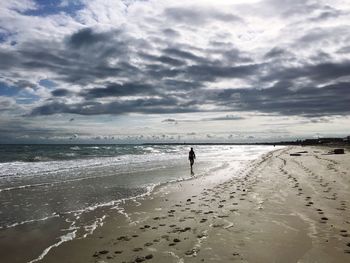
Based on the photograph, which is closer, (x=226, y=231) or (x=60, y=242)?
(x=60, y=242)

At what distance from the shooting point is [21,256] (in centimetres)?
797

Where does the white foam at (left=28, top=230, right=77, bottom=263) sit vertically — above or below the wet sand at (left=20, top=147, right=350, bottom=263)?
below

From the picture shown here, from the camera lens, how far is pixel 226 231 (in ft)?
30.0

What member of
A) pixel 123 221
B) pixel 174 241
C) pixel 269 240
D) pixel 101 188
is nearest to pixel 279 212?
pixel 269 240

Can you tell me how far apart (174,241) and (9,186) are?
14.9 m

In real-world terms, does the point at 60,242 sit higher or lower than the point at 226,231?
lower

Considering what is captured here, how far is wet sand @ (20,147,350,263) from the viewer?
7391 mm

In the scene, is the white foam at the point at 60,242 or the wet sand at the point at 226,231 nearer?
the wet sand at the point at 226,231

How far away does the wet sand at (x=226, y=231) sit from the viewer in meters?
7.39

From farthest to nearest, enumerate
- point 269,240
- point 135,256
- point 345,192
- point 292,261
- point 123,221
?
point 345,192 → point 123,221 → point 269,240 → point 135,256 → point 292,261

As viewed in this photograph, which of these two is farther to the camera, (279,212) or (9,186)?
(9,186)

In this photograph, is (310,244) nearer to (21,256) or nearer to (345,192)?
(21,256)

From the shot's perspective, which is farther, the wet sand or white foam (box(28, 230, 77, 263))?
white foam (box(28, 230, 77, 263))

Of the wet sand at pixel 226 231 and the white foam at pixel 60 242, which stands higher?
the wet sand at pixel 226 231
